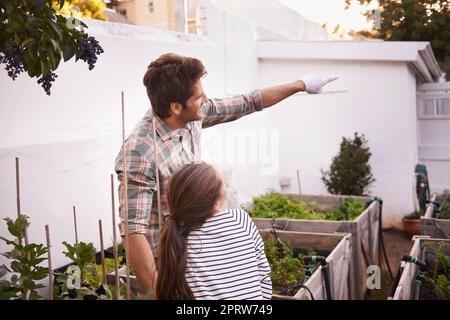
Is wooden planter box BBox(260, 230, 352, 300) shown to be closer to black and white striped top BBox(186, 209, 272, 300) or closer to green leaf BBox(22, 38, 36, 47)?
black and white striped top BBox(186, 209, 272, 300)

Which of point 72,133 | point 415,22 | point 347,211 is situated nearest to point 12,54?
point 72,133

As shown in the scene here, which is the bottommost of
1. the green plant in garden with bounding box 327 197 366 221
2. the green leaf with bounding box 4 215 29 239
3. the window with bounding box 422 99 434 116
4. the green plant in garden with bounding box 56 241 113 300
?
the green plant in garden with bounding box 327 197 366 221

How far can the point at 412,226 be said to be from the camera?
5.94 meters

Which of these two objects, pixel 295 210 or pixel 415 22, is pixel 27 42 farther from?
pixel 415 22

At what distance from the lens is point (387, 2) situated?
4.22 m

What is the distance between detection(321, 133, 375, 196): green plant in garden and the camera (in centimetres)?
607

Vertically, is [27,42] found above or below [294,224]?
above

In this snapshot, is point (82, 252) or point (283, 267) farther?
point (283, 267)

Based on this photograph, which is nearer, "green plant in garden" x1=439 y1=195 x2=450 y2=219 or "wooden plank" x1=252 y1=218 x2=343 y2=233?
"green plant in garden" x1=439 y1=195 x2=450 y2=219

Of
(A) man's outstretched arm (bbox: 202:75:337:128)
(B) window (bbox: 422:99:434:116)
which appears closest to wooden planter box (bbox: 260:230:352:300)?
(A) man's outstretched arm (bbox: 202:75:337:128)

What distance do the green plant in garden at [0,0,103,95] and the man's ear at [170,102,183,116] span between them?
420 mm

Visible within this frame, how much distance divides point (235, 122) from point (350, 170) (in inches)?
64.0

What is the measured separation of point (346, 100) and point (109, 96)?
3.74m

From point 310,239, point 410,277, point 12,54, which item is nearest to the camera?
point 12,54
